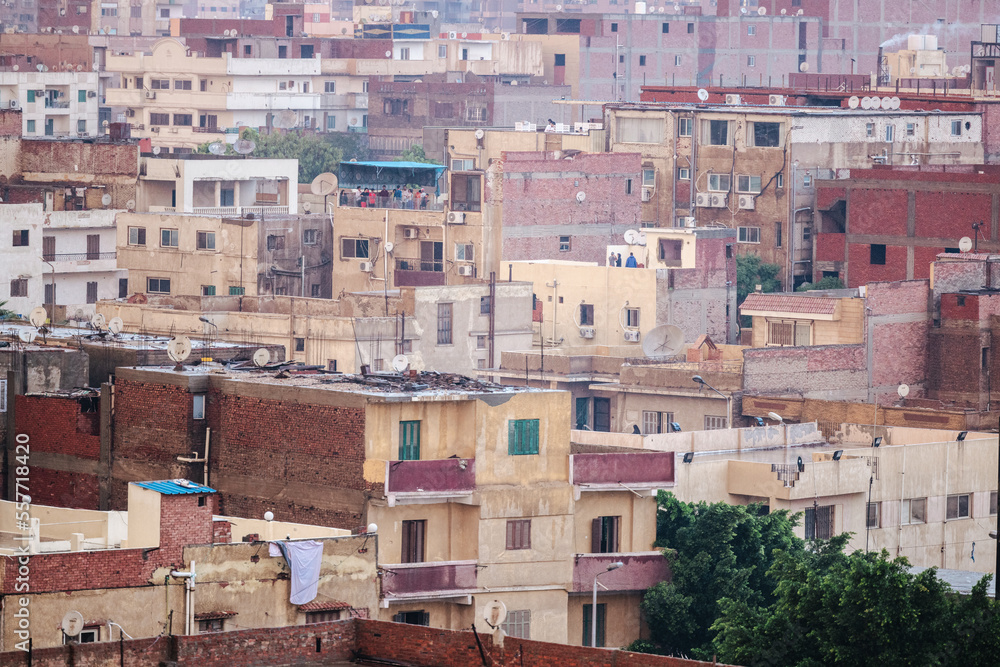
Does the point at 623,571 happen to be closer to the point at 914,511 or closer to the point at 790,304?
the point at 914,511

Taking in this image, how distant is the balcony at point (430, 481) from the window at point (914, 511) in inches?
574

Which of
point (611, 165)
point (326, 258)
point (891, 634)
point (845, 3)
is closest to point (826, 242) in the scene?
point (611, 165)

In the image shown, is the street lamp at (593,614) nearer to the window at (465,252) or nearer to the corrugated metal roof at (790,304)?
the corrugated metal roof at (790,304)

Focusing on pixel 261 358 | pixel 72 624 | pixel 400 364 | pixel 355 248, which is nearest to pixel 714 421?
pixel 400 364

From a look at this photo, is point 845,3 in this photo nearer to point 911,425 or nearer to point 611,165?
point 611,165

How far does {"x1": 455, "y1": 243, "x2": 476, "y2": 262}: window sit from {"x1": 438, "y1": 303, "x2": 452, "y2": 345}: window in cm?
1206

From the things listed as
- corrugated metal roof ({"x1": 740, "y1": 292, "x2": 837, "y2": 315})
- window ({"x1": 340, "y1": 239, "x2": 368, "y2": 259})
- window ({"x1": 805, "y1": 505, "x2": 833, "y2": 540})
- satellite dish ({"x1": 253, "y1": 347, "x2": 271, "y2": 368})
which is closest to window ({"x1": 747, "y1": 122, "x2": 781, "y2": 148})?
window ({"x1": 340, "y1": 239, "x2": 368, "y2": 259})

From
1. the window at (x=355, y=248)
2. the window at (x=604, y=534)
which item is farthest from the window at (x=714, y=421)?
the window at (x=604, y=534)

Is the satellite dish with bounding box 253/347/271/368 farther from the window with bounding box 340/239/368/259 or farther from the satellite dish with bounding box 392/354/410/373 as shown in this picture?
the window with bounding box 340/239/368/259

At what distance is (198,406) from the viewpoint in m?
45.3

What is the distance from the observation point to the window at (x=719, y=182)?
93938 mm

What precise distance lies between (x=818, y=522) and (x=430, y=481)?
1256 centimetres
